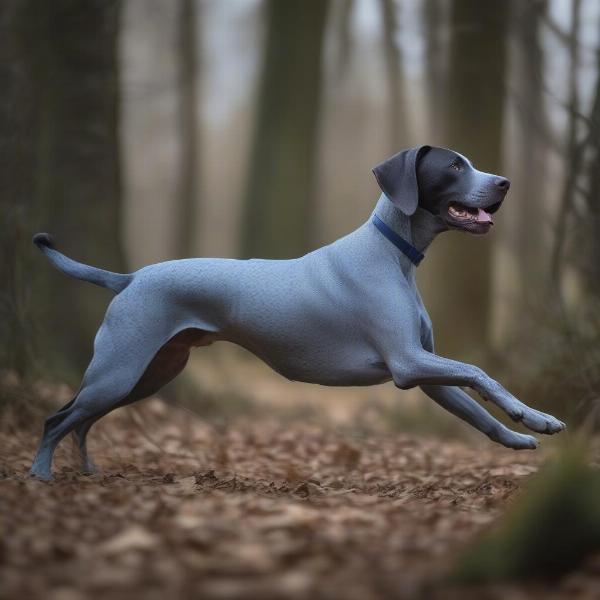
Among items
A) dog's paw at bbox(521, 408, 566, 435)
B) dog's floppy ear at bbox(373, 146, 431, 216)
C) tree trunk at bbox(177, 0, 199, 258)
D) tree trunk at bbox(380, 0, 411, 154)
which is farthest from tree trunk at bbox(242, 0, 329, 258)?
dog's paw at bbox(521, 408, 566, 435)

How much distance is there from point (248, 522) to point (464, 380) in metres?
1.58

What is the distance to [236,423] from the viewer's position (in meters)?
8.59

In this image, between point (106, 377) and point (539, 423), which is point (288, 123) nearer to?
point (106, 377)

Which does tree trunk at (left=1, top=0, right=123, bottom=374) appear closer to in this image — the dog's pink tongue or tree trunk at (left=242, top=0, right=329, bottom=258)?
the dog's pink tongue

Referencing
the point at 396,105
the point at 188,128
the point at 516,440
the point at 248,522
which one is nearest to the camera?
the point at 248,522

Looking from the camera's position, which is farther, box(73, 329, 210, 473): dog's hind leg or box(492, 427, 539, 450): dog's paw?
box(73, 329, 210, 473): dog's hind leg

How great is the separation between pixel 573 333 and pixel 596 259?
549 mm

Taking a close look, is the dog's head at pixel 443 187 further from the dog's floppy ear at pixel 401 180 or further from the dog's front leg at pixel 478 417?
the dog's front leg at pixel 478 417

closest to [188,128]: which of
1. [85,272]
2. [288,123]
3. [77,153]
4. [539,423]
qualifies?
[288,123]

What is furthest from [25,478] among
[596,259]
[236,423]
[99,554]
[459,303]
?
[459,303]

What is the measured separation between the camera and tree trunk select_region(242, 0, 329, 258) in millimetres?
14000

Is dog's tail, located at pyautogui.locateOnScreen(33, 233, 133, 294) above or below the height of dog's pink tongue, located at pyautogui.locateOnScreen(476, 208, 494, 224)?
below

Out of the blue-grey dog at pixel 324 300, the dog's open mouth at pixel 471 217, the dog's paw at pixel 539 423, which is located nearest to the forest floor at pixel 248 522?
the dog's paw at pixel 539 423

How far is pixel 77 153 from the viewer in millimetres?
8484
